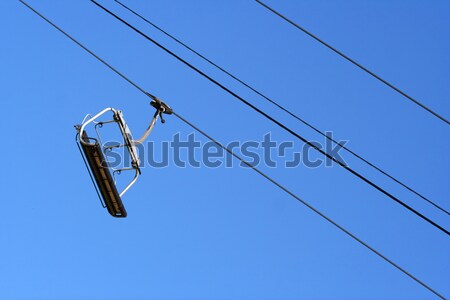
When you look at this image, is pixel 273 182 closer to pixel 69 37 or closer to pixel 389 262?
pixel 389 262

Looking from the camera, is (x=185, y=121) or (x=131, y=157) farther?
(x=131, y=157)

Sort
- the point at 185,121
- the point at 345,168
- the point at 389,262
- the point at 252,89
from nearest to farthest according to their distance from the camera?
1. the point at 389,262
2. the point at 345,168
3. the point at 185,121
4. the point at 252,89

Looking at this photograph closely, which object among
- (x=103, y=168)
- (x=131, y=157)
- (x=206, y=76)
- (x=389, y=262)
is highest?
(x=206, y=76)

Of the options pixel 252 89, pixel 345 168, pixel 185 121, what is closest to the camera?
pixel 345 168

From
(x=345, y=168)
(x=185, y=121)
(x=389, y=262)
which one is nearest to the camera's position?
(x=389, y=262)

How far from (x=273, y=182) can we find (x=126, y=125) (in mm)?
1768

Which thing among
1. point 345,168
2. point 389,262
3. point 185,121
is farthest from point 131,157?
point 389,262

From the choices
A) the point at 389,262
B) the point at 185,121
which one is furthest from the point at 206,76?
the point at 389,262

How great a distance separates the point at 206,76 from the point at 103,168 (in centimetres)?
122

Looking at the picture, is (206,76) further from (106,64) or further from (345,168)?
(345,168)

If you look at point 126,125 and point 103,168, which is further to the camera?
point 126,125

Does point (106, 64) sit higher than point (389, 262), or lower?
higher

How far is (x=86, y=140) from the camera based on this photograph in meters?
6.38

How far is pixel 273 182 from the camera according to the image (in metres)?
5.95
